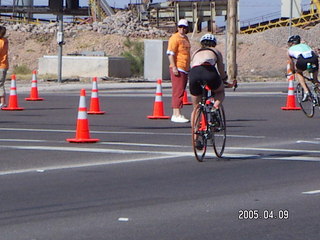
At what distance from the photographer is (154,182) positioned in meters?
10.7

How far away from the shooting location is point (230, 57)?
3756cm

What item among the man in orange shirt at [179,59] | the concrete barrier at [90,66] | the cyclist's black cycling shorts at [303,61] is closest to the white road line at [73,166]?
the man in orange shirt at [179,59]

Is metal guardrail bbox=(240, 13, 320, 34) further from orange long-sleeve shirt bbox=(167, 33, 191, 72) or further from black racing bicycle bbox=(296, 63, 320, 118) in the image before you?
orange long-sleeve shirt bbox=(167, 33, 191, 72)

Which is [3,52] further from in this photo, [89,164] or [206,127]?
[206,127]

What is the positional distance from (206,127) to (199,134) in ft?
0.73

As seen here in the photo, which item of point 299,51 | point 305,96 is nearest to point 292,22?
point 299,51

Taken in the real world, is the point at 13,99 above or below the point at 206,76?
below

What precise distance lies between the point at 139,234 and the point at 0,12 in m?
77.3

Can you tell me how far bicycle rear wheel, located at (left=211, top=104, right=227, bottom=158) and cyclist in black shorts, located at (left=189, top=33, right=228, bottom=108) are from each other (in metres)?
0.16

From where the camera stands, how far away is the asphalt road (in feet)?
26.5

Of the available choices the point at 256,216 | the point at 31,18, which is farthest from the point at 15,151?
the point at 31,18

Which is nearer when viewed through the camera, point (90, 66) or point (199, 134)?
point (199, 134)

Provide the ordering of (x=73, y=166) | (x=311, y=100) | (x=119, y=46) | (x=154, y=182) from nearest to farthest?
(x=154, y=182)
(x=73, y=166)
(x=311, y=100)
(x=119, y=46)

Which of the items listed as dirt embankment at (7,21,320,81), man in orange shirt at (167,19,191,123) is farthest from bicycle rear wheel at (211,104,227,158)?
dirt embankment at (7,21,320,81)
